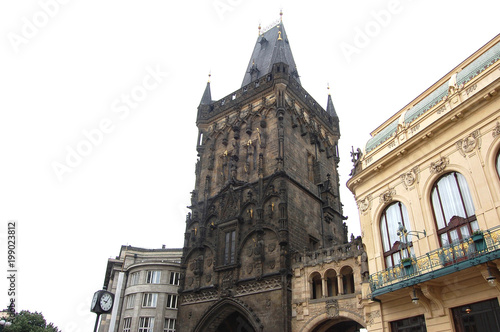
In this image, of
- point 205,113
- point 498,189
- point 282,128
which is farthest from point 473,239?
point 205,113

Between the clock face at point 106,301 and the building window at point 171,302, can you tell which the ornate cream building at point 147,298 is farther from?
the clock face at point 106,301

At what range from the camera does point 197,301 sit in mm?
29984

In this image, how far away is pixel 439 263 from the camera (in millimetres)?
16547

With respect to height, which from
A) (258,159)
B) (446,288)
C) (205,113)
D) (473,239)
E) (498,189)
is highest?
(205,113)

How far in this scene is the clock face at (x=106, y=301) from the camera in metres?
14.1

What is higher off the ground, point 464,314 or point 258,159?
point 258,159

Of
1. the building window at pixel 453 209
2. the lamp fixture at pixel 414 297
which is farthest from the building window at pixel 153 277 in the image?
the building window at pixel 453 209

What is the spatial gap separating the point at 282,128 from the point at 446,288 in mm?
19265

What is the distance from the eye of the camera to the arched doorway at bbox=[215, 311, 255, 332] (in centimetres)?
2789

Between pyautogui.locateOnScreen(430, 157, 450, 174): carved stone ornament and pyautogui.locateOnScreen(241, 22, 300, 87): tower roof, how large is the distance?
75.1 ft

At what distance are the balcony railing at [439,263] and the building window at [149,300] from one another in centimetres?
2496

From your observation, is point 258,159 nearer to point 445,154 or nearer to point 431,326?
point 445,154

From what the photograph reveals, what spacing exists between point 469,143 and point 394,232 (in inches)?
229

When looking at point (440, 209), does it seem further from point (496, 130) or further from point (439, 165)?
point (496, 130)
